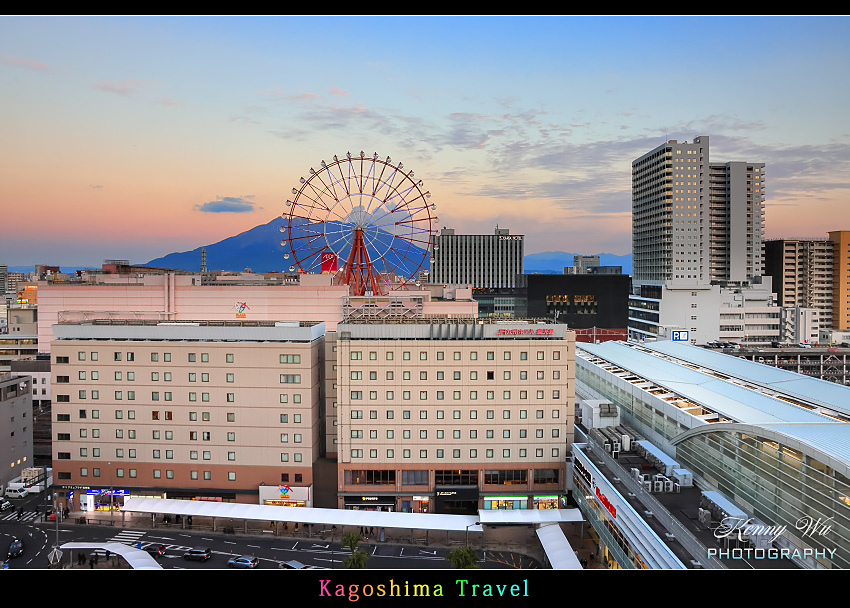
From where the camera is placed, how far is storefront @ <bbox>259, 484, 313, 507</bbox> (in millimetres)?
11156

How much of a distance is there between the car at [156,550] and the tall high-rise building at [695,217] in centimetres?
2976

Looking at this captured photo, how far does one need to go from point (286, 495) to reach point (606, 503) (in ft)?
20.2

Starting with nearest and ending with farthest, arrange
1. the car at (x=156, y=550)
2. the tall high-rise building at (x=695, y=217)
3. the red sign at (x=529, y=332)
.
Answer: the car at (x=156, y=550) < the red sign at (x=529, y=332) < the tall high-rise building at (x=695, y=217)

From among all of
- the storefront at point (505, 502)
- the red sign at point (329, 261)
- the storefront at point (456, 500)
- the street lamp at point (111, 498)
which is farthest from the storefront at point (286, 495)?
the red sign at point (329, 261)

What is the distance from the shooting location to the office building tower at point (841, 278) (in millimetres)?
28516

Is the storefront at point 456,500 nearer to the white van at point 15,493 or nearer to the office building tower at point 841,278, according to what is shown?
the white van at point 15,493

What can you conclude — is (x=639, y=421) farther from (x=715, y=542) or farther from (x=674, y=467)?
(x=715, y=542)

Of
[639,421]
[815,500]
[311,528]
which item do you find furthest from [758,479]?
[311,528]

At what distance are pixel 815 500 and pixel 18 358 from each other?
2691cm

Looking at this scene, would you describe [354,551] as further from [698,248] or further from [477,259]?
[477,259]

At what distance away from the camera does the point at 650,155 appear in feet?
115

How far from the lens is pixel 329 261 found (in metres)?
19.4

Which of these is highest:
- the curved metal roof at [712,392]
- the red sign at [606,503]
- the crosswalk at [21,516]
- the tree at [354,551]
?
the curved metal roof at [712,392]
